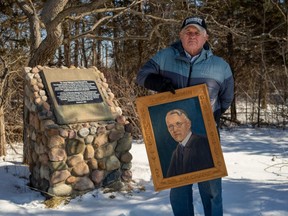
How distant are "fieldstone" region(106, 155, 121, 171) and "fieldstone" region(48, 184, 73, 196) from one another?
1.87 ft

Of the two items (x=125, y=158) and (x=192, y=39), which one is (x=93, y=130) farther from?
(x=192, y=39)

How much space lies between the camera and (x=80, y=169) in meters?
4.66

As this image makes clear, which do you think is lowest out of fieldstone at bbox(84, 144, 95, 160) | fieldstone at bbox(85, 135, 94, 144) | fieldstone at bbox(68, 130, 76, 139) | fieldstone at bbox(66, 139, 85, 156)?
fieldstone at bbox(84, 144, 95, 160)

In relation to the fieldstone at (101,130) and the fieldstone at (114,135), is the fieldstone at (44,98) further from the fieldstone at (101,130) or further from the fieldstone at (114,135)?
the fieldstone at (114,135)

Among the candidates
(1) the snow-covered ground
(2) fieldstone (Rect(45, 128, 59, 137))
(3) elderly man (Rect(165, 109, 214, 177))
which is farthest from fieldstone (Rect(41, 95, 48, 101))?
(3) elderly man (Rect(165, 109, 214, 177))

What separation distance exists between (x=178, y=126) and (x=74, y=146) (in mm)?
2215

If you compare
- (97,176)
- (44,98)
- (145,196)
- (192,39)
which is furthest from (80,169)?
(192,39)

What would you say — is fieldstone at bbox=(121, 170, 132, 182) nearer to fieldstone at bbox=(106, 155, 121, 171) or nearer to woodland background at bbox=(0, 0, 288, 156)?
fieldstone at bbox=(106, 155, 121, 171)

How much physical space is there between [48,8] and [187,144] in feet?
13.9

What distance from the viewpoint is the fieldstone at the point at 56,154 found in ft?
14.6

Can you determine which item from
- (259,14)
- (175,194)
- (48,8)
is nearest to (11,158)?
(48,8)

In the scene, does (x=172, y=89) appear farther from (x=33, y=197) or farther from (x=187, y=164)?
(x=33, y=197)

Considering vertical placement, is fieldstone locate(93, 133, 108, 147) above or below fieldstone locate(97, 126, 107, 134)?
below

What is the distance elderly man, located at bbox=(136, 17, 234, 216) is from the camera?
2701 mm
